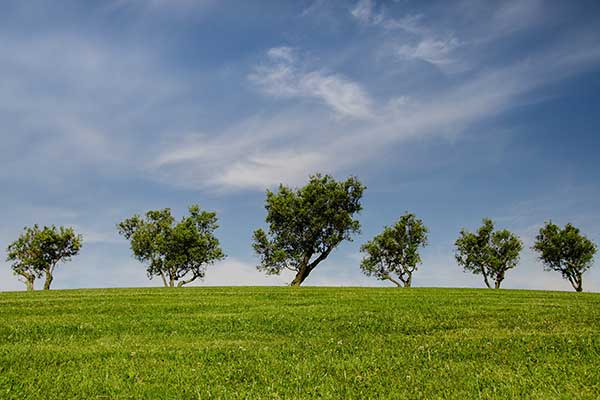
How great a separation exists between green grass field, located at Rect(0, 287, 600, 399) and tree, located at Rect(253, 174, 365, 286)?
40.3 meters

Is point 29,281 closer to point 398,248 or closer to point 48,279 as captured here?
point 48,279

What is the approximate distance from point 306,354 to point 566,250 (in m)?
73.1

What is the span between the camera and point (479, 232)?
7319cm

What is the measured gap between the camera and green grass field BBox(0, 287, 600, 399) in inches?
343

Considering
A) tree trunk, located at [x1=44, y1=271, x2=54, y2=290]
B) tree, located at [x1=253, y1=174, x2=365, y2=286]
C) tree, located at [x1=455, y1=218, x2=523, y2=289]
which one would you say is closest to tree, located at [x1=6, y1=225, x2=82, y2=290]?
tree trunk, located at [x1=44, y1=271, x2=54, y2=290]

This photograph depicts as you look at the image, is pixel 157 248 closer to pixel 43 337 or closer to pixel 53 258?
pixel 53 258

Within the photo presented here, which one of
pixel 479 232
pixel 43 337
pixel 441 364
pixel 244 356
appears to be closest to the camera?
pixel 441 364

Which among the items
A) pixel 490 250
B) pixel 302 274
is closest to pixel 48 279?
pixel 302 274

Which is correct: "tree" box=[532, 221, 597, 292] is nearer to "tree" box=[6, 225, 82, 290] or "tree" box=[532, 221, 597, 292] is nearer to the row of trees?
the row of trees

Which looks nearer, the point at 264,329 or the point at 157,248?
the point at 264,329

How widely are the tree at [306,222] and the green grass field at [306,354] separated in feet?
132

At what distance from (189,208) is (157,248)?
24.0 feet

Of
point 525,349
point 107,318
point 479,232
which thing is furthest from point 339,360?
point 479,232

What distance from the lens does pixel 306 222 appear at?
6106cm
